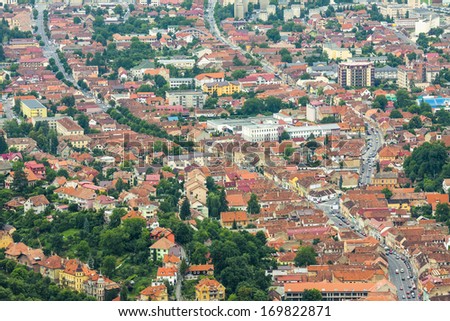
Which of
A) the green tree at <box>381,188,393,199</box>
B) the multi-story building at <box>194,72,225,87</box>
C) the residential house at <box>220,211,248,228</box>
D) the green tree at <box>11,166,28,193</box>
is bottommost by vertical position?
the multi-story building at <box>194,72,225,87</box>

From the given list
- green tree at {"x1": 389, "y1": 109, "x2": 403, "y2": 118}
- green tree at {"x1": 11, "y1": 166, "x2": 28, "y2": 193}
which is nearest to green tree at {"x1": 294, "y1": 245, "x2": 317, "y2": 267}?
green tree at {"x1": 11, "y1": 166, "x2": 28, "y2": 193}

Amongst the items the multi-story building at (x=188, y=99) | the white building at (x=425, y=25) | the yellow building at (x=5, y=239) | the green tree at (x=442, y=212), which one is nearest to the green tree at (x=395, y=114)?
the multi-story building at (x=188, y=99)

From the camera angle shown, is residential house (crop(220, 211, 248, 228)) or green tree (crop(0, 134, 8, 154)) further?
green tree (crop(0, 134, 8, 154))

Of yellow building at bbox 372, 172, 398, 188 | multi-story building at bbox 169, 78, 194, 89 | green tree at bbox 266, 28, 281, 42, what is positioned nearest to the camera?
yellow building at bbox 372, 172, 398, 188

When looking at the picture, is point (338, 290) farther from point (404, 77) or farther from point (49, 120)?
point (404, 77)

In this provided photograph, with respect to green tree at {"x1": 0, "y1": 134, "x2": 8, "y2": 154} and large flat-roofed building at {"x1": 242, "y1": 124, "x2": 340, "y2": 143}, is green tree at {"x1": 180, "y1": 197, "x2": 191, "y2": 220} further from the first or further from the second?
large flat-roofed building at {"x1": 242, "y1": 124, "x2": 340, "y2": 143}

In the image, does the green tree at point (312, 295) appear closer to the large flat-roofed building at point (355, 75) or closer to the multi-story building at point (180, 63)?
the large flat-roofed building at point (355, 75)

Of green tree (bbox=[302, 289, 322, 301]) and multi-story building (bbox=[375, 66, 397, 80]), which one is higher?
green tree (bbox=[302, 289, 322, 301])
